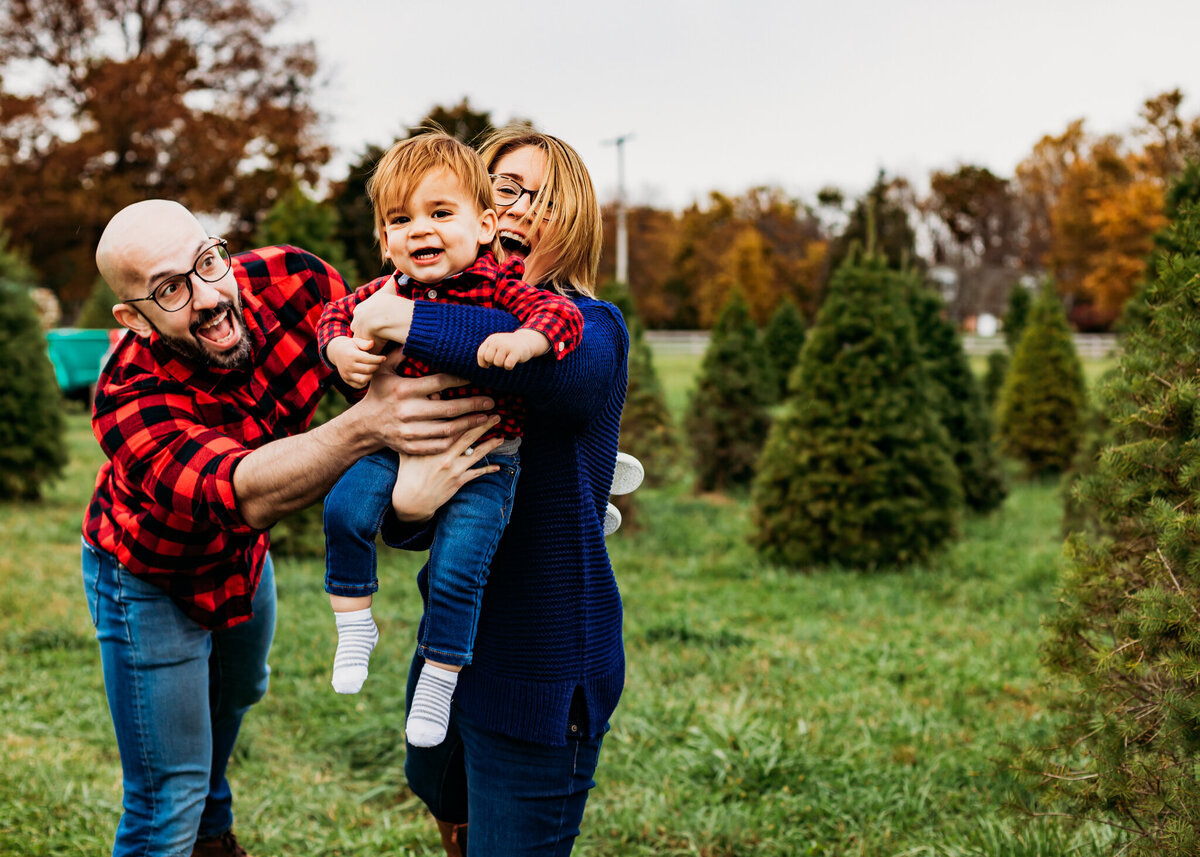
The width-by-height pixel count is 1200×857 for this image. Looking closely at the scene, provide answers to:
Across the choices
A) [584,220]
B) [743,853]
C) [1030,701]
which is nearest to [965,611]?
[1030,701]

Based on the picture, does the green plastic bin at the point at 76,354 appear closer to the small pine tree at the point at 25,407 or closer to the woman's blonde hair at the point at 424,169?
the small pine tree at the point at 25,407

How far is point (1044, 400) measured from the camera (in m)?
13.1

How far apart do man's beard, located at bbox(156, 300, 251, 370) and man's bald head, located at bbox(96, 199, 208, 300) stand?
133 mm

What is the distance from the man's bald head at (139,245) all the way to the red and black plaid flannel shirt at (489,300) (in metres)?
0.47

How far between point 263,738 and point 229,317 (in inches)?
108

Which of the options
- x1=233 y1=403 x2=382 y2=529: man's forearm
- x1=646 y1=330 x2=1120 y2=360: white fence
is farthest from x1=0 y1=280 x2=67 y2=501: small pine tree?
x1=646 y1=330 x2=1120 y2=360: white fence

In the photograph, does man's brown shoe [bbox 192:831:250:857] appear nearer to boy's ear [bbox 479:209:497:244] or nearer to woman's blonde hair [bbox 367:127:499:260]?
woman's blonde hair [bbox 367:127:499:260]

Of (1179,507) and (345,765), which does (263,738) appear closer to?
(345,765)

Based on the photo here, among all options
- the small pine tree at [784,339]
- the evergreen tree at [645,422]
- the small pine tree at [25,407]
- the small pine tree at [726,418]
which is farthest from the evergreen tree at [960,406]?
the small pine tree at [784,339]

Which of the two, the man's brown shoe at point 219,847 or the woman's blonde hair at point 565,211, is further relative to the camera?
the man's brown shoe at point 219,847

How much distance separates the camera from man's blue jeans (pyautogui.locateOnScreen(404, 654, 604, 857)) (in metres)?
1.91

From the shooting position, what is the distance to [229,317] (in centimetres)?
230

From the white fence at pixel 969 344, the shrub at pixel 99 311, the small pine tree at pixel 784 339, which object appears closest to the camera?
the shrub at pixel 99 311

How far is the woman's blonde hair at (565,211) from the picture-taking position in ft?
6.33
